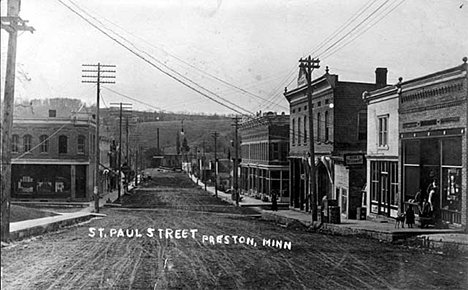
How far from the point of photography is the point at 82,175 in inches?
1468

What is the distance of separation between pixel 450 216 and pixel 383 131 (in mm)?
6960

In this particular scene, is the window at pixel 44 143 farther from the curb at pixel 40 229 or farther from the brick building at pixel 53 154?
the curb at pixel 40 229

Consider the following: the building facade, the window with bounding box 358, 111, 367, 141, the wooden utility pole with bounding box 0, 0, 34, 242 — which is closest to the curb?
the wooden utility pole with bounding box 0, 0, 34, 242

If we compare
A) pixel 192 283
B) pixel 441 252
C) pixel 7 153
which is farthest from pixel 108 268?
pixel 441 252

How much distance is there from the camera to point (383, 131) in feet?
82.2

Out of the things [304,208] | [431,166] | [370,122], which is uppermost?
[370,122]

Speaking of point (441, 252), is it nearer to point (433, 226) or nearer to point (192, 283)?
point (433, 226)

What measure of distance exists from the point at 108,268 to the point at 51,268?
42.3 inches

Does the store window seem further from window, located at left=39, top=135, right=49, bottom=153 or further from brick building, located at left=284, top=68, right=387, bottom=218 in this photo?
brick building, located at left=284, top=68, right=387, bottom=218

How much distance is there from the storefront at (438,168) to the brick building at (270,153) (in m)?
23.8

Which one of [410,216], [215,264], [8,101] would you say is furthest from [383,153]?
[8,101]

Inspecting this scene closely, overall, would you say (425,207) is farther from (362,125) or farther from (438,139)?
(362,125)

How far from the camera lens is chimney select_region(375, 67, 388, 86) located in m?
31.6

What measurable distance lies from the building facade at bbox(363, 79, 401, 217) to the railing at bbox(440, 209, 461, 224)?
11.8ft
